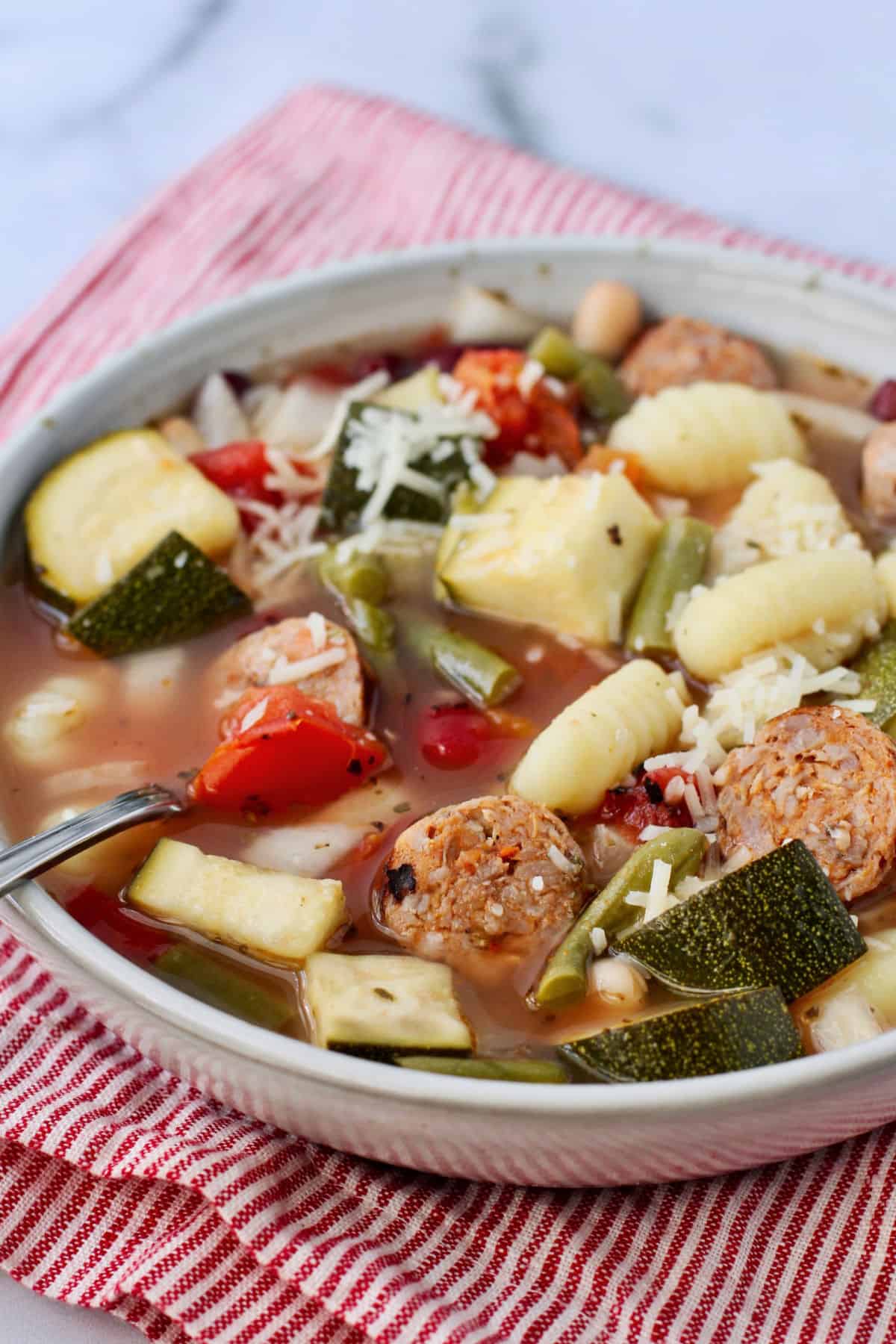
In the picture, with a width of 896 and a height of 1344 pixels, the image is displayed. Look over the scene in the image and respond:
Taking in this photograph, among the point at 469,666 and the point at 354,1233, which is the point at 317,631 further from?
the point at 354,1233

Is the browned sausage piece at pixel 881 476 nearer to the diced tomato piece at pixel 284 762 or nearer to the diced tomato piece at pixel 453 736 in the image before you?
the diced tomato piece at pixel 453 736

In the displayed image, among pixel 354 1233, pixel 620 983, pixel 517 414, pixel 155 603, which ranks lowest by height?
pixel 354 1233

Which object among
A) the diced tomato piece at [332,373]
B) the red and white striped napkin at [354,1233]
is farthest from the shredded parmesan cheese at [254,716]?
the diced tomato piece at [332,373]

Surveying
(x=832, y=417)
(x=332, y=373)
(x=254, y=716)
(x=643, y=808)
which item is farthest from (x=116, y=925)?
(x=832, y=417)

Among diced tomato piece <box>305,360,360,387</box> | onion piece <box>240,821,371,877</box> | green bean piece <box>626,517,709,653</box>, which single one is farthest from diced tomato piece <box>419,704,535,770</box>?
diced tomato piece <box>305,360,360,387</box>

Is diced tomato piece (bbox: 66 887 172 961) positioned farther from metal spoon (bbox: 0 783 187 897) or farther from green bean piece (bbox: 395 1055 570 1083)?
green bean piece (bbox: 395 1055 570 1083)

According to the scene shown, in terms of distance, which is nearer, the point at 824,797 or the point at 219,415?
the point at 824,797
